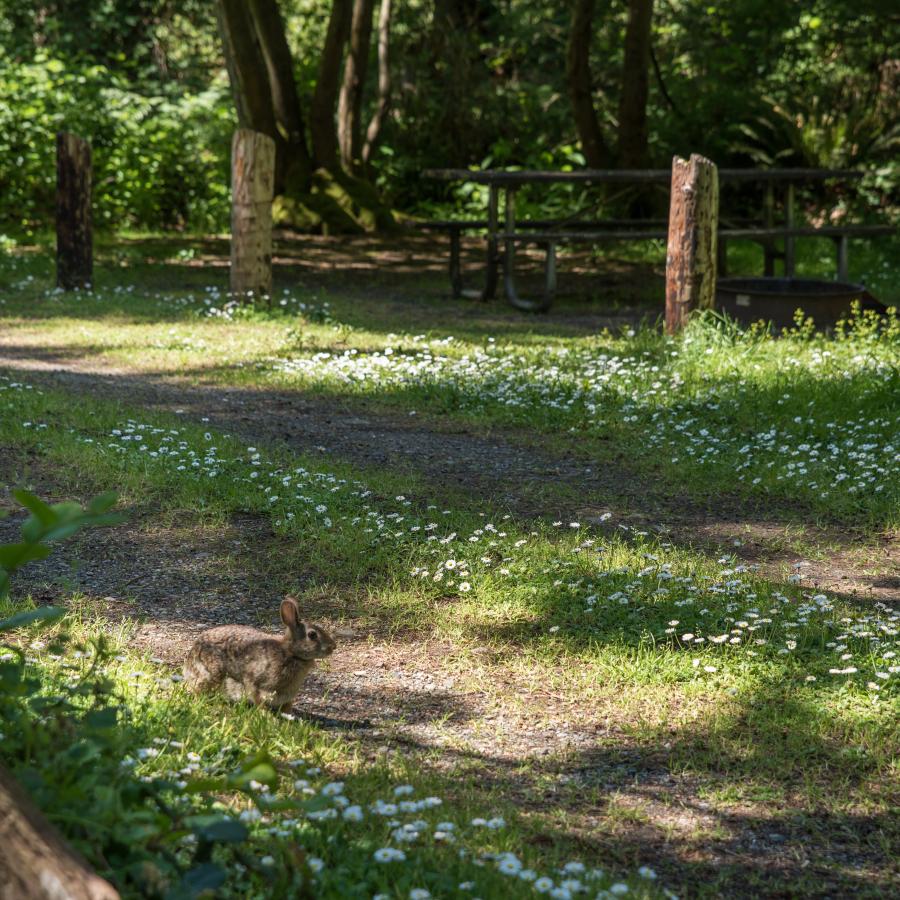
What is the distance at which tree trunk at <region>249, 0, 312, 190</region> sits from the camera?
1681cm

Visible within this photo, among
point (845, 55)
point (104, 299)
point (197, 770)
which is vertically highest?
point (845, 55)

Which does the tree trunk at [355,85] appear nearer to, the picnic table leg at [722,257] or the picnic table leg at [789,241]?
the picnic table leg at [722,257]

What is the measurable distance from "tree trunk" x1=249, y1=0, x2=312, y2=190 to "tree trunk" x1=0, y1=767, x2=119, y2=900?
1614 centimetres

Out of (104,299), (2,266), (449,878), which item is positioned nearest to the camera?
(449,878)

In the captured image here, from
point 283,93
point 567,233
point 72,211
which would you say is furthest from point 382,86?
point 567,233

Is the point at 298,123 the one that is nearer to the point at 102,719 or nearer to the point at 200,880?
the point at 102,719

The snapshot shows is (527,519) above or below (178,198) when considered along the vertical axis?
below

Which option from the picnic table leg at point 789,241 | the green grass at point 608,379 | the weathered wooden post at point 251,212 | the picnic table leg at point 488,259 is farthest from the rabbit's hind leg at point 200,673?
the picnic table leg at point 789,241

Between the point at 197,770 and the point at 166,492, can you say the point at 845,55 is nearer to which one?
the point at 166,492

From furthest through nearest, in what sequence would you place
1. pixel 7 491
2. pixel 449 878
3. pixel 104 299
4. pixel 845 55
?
pixel 845 55 < pixel 104 299 < pixel 7 491 < pixel 449 878

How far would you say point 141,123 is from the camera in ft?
60.4

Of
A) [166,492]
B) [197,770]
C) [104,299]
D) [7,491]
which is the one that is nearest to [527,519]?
[166,492]

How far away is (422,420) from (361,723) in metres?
4.33

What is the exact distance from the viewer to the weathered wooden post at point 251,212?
11.5 metres
